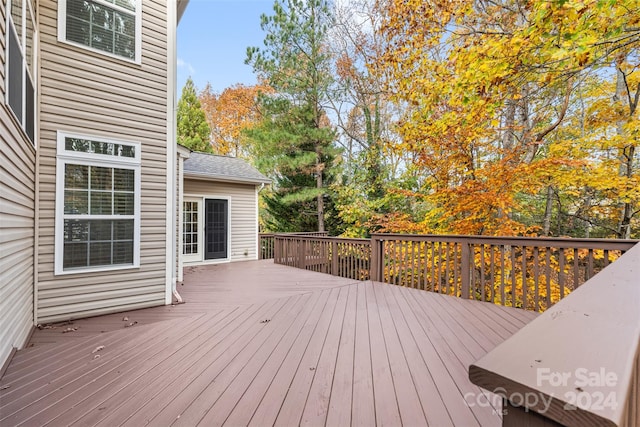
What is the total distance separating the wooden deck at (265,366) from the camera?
1.71 meters

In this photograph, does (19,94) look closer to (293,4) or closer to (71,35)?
(71,35)

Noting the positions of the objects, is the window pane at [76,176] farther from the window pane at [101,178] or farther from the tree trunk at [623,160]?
the tree trunk at [623,160]

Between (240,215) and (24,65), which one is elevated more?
(24,65)

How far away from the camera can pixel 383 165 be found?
11.1 metres

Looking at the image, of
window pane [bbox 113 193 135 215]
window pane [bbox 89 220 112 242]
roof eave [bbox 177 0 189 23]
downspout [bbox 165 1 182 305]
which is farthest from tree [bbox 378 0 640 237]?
window pane [bbox 89 220 112 242]

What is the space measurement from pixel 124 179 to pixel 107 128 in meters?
0.66

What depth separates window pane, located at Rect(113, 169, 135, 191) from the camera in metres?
3.80

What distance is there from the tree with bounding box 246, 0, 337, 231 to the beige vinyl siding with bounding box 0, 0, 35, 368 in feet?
24.4

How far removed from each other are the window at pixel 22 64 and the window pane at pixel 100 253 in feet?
4.33

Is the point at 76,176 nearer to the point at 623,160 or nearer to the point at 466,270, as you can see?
the point at 466,270

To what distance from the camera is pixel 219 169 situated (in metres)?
8.21

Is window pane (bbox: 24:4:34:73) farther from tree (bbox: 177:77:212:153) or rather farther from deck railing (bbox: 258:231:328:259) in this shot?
tree (bbox: 177:77:212:153)

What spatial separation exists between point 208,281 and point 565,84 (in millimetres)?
8835

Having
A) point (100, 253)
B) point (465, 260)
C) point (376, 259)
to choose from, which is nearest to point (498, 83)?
point (465, 260)
